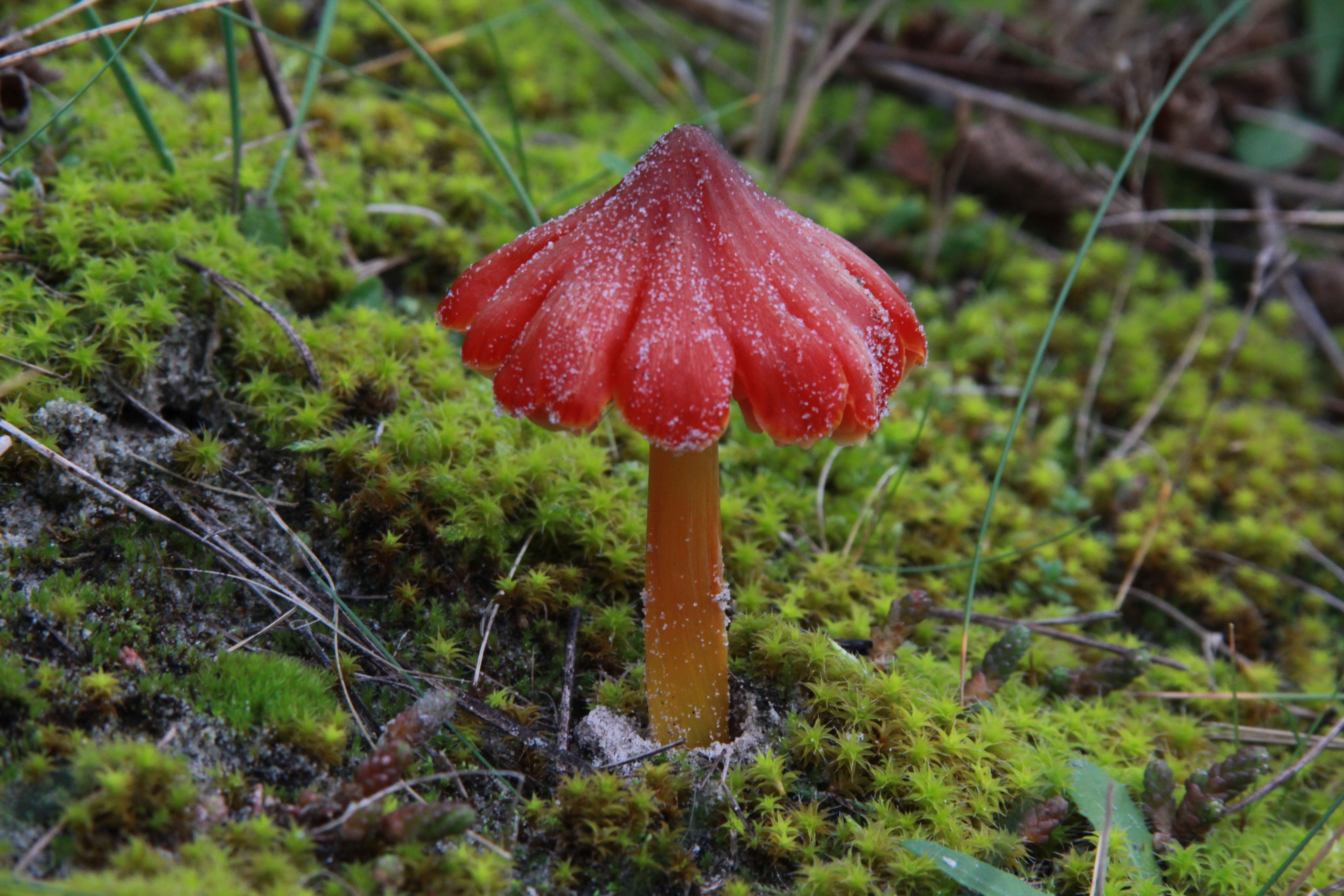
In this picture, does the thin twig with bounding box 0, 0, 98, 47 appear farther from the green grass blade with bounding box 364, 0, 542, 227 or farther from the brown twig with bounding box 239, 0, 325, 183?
the green grass blade with bounding box 364, 0, 542, 227

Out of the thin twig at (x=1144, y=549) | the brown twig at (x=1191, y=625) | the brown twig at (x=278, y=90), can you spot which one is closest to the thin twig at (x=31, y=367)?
the brown twig at (x=278, y=90)

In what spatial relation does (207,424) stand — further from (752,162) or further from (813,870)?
(752,162)

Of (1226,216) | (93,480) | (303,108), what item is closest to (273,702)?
(93,480)

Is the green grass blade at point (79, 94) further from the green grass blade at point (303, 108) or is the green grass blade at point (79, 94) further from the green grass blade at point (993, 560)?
the green grass blade at point (993, 560)

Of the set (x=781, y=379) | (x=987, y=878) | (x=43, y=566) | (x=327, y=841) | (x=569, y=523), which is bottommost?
(x=987, y=878)

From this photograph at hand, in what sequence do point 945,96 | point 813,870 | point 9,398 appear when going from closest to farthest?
1. point 813,870
2. point 9,398
3. point 945,96

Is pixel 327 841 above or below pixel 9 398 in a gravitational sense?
below

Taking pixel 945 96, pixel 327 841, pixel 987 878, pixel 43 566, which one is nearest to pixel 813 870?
pixel 987 878

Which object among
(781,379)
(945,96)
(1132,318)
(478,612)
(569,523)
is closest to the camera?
(781,379)
